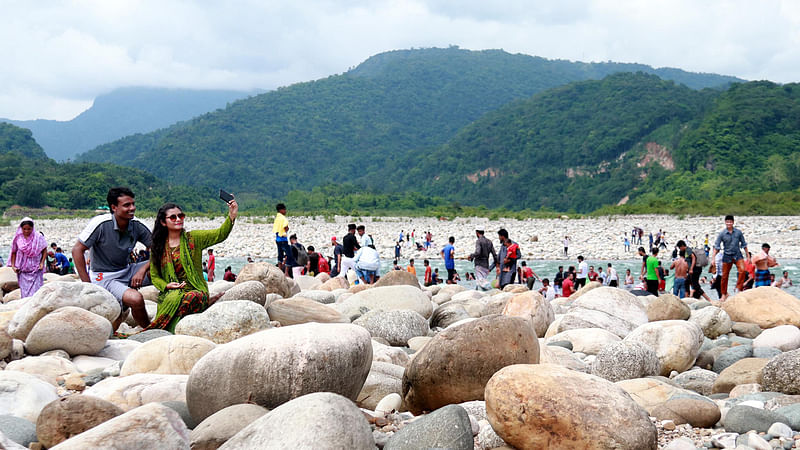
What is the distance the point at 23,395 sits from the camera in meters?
4.39

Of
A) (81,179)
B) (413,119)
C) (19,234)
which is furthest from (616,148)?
(19,234)

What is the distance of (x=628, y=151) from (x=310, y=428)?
89.8 meters

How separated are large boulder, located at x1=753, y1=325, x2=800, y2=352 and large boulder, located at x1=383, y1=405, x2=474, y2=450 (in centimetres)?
456

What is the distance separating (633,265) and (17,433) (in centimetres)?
2798

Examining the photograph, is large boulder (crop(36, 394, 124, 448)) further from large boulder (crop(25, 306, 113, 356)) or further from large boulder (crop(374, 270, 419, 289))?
large boulder (crop(374, 270, 419, 289))

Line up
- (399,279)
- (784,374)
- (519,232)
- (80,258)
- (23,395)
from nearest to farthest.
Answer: (23,395) < (784,374) < (80,258) < (399,279) < (519,232)

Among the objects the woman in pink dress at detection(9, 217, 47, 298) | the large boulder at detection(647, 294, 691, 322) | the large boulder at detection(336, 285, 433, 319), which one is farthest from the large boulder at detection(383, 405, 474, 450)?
the woman in pink dress at detection(9, 217, 47, 298)

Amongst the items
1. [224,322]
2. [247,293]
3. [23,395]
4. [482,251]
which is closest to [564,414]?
[23,395]

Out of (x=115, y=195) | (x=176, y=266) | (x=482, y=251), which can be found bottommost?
(x=482, y=251)

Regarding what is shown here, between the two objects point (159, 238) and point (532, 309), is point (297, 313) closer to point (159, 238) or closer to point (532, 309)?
point (159, 238)

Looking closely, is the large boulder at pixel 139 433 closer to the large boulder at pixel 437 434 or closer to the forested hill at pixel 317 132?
the large boulder at pixel 437 434

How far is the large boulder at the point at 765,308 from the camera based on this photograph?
8.78m

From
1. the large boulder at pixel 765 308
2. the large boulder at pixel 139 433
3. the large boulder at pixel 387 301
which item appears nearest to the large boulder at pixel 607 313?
the large boulder at pixel 765 308

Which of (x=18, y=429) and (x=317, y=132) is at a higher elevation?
(x=317, y=132)
